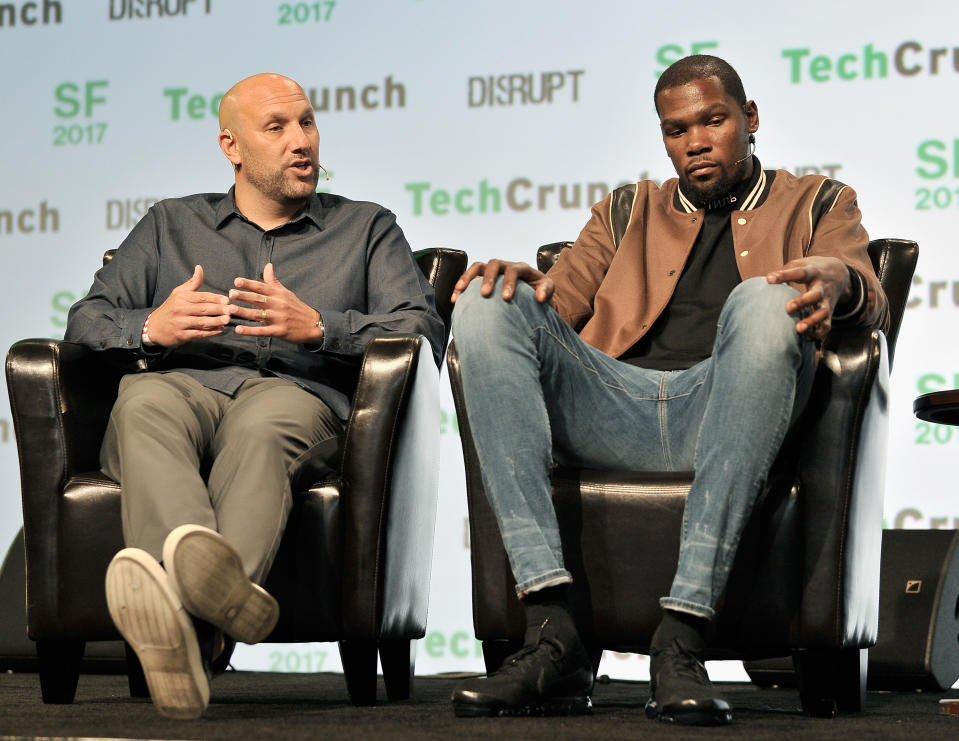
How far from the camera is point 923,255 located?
359 centimetres

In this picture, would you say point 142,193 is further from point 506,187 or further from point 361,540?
point 361,540

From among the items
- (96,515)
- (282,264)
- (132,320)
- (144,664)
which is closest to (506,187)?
(282,264)

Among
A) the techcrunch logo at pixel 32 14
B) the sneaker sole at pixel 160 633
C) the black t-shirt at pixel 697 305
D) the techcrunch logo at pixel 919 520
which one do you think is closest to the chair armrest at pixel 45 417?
the sneaker sole at pixel 160 633

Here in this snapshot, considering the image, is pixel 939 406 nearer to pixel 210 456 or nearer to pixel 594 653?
pixel 594 653

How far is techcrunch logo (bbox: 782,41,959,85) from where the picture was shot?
358cm

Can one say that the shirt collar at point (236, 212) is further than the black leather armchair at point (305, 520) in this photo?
Yes

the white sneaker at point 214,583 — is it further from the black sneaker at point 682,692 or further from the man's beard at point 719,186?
the man's beard at point 719,186

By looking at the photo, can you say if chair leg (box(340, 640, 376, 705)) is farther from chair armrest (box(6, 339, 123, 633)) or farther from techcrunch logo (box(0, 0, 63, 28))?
techcrunch logo (box(0, 0, 63, 28))

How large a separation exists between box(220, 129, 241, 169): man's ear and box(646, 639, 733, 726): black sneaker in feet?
4.82

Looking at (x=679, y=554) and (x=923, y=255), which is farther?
(x=923, y=255)

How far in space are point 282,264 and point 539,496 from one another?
911 mm

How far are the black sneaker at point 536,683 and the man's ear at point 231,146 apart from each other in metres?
1.36

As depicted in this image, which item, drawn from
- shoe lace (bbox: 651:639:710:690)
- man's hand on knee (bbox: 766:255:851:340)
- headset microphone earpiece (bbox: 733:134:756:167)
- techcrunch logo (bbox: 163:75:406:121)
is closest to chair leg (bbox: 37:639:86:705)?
shoe lace (bbox: 651:639:710:690)

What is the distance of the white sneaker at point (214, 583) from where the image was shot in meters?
1.75
